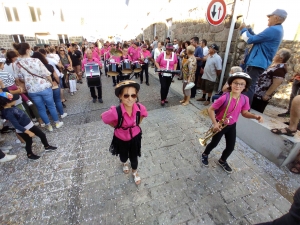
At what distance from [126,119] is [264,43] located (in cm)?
312

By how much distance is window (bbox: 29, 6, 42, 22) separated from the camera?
20.1 meters

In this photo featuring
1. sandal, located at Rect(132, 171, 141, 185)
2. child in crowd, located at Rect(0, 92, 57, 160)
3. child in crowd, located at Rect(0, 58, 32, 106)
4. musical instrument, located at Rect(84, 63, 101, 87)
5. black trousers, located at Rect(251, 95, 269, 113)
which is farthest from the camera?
musical instrument, located at Rect(84, 63, 101, 87)

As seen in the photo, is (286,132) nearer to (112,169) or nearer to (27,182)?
(112,169)

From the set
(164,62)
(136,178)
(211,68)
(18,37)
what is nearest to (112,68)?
(164,62)

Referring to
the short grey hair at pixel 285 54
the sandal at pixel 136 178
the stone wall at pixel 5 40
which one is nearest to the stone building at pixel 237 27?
the short grey hair at pixel 285 54

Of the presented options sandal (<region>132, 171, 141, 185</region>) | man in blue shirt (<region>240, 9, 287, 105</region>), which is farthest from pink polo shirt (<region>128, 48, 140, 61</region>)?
sandal (<region>132, 171, 141, 185</region>)

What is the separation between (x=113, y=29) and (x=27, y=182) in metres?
54.4

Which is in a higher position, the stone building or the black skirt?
the stone building

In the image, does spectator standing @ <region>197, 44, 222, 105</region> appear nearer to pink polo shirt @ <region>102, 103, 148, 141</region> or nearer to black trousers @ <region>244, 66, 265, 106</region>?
black trousers @ <region>244, 66, 265, 106</region>

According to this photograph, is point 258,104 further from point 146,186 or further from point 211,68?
point 146,186

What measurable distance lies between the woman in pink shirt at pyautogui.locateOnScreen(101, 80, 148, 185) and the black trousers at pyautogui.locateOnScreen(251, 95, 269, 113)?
9.48ft

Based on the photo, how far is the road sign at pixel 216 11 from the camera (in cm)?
400

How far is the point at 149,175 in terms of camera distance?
8.71 feet

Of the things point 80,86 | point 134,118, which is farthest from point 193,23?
point 134,118
